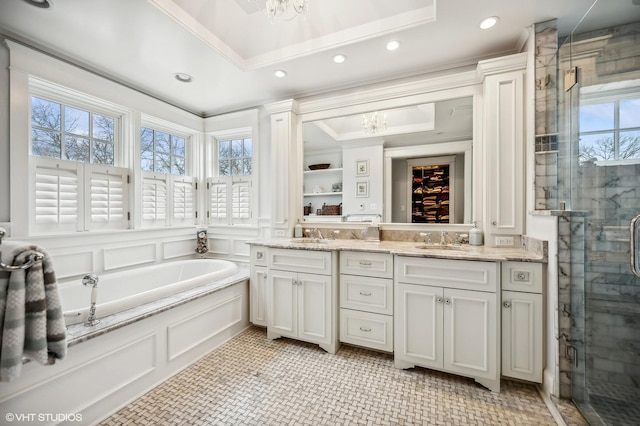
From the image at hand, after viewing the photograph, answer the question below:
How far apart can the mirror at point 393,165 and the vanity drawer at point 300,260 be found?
2.16ft

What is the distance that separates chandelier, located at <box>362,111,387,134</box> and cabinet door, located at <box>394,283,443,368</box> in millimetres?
1493

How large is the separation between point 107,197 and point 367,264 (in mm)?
2573

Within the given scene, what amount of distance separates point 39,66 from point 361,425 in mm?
3404

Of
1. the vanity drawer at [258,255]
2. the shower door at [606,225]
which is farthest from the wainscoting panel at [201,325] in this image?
the shower door at [606,225]

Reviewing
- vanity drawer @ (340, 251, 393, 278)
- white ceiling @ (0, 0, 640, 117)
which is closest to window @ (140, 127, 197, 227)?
white ceiling @ (0, 0, 640, 117)

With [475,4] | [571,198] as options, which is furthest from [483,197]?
[475,4]

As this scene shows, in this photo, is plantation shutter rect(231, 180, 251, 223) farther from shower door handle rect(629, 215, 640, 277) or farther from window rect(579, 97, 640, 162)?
shower door handle rect(629, 215, 640, 277)

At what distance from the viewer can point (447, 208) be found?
7.79ft

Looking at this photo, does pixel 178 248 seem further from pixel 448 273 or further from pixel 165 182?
pixel 448 273

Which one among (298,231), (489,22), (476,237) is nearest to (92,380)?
(298,231)

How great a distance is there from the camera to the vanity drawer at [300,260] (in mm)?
2189

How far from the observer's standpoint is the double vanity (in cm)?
172

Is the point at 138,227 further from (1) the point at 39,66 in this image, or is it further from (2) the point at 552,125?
(2) the point at 552,125

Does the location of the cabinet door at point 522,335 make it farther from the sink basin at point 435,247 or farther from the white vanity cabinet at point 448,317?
the sink basin at point 435,247
